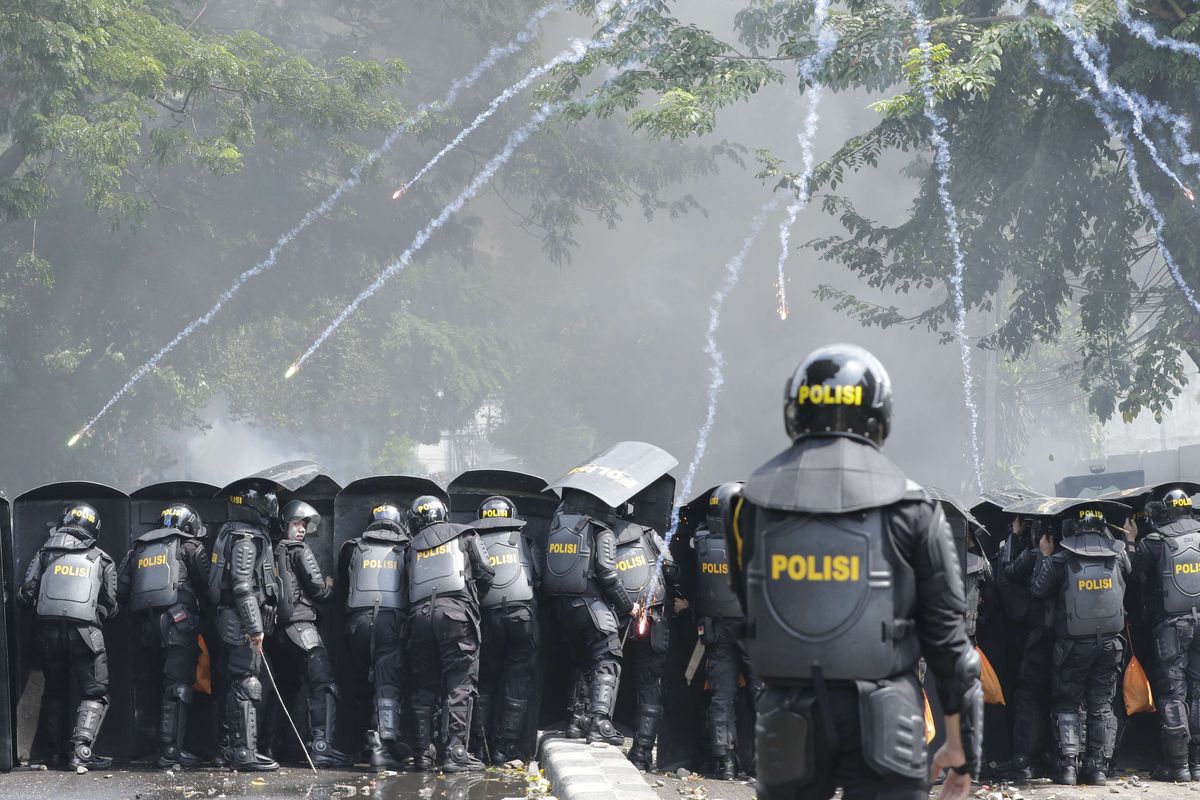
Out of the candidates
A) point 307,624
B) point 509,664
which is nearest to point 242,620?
point 307,624

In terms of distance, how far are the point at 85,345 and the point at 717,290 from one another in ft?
68.0

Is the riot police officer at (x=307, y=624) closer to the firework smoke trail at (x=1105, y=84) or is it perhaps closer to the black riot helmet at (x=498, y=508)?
the black riot helmet at (x=498, y=508)

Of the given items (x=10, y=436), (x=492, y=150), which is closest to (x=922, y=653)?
(x=10, y=436)

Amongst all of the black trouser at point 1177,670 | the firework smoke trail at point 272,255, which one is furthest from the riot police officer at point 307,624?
the firework smoke trail at point 272,255

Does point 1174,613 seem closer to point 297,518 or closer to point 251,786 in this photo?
point 297,518

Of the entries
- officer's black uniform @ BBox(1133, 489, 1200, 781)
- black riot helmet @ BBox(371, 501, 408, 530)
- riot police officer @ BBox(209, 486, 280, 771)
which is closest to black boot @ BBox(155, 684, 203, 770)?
riot police officer @ BBox(209, 486, 280, 771)

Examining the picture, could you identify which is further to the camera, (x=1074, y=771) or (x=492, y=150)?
(x=492, y=150)

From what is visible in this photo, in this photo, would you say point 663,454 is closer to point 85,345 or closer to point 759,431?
point 85,345

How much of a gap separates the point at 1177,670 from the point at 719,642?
9.54 feet

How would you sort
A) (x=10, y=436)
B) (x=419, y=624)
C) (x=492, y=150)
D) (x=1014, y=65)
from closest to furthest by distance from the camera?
1. (x=419, y=624)
2. (x=1014, y=65)
3. (x=10, y=436)
4. (x=492, y=150)

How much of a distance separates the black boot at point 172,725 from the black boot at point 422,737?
57.8 inches

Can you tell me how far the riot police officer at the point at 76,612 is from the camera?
869cm

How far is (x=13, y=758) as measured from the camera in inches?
352

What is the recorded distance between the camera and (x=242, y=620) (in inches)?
346
